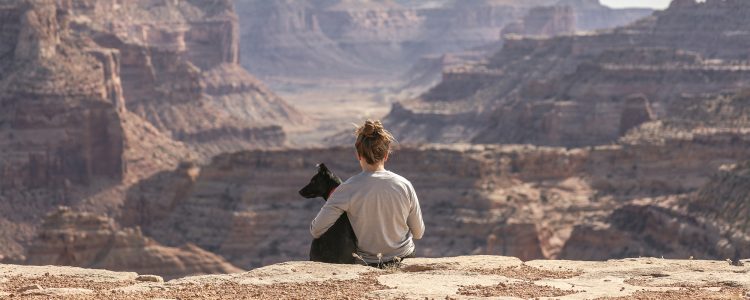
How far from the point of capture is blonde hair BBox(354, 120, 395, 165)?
26.4 meters

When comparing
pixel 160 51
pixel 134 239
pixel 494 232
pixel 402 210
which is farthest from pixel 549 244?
pixel 160 51

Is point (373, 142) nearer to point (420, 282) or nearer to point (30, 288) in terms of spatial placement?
point (420, 282)

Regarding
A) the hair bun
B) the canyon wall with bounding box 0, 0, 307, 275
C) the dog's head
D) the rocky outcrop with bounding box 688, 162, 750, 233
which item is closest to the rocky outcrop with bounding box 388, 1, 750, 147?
the canyon wall with bounding box 0, 0, 307, 275

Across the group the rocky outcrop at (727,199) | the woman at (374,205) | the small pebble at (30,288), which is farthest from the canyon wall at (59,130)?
the small pebble at (30,288)

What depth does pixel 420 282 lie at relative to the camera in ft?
84.5

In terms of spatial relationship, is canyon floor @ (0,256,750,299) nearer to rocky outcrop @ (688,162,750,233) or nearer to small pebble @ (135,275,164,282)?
small pebble @ (135,275,164,282)

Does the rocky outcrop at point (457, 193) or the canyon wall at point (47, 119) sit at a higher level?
the rocky outcrop at point (457, 193)

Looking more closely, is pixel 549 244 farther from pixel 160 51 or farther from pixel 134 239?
pixel 160 51

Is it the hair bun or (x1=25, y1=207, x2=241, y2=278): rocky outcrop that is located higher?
the hair bun

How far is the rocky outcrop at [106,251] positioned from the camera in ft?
253

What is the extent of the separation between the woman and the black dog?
0.14 metres

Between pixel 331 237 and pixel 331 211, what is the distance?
744 millimetres

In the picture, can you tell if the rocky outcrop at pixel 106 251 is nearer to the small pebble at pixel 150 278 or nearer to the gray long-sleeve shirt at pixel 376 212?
the small pebble at pixel 150 278

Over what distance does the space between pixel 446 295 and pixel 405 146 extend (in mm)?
77086
